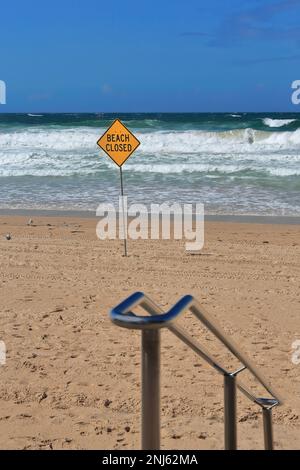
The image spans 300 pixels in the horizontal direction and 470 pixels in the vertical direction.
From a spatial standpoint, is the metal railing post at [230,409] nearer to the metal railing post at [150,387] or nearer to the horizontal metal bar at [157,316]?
the horizontal metal bar at [157,316]

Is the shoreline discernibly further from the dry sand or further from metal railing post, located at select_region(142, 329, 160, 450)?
metal railing post, located at select_region(142, 329, 160, 450)

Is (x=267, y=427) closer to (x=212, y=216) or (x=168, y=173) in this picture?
(x=212, y=216)

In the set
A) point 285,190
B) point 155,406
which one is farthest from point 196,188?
point 155,406

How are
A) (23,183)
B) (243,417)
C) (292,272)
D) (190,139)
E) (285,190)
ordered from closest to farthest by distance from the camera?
(243,417) < (292,272) < (285,190) < (23,183) < (190,139)

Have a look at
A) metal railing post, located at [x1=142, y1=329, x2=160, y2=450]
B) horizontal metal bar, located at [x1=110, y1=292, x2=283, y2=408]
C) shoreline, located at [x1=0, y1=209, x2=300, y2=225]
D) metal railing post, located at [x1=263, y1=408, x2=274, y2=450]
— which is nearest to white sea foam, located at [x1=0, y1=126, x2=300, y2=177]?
shoreline, located at [x1=0, y1=209, x2=300, y2=225]

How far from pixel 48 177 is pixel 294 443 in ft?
59.7

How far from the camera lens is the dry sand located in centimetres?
425

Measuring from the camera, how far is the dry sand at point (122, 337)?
4250mm

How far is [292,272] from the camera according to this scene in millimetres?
8617

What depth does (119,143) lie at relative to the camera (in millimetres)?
9906

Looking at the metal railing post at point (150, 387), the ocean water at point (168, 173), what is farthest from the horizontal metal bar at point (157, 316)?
the ocean water at point (168, 173)

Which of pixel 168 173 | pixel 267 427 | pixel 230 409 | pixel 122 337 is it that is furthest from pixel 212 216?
pixel 230 409

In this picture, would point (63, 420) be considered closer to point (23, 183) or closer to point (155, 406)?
point (155, 406)

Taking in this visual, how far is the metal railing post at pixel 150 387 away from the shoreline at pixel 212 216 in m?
11.6
